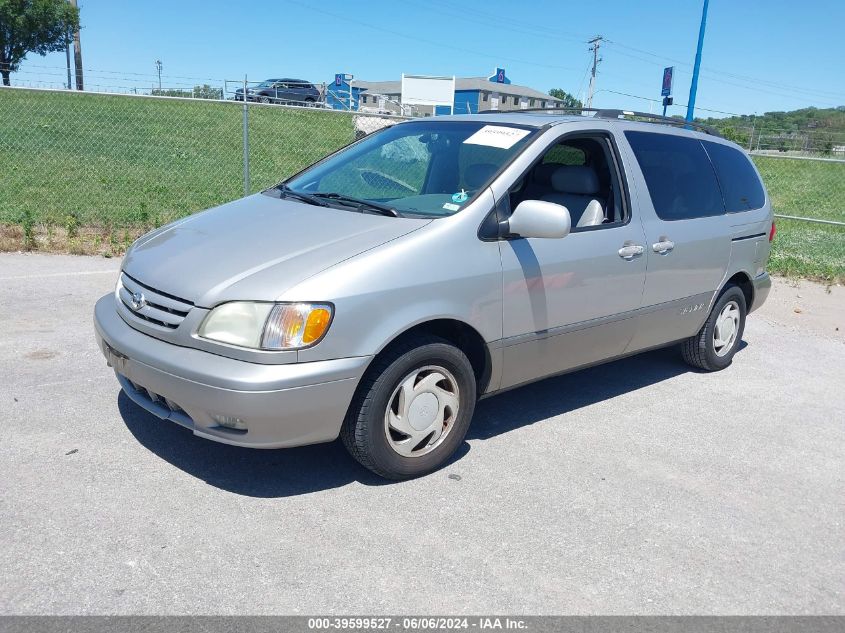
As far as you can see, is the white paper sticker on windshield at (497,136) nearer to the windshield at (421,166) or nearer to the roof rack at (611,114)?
the windshield at (421,166)

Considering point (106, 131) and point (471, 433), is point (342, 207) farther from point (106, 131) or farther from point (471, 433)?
point (106, 131)

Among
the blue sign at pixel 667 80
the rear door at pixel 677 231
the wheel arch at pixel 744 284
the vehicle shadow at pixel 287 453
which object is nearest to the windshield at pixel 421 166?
the rear door at pixel 677 231

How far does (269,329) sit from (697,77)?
21.5 m

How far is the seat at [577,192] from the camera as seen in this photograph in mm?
4512

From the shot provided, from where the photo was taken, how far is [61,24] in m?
43.8

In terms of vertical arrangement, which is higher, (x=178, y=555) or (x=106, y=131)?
(x=106, y=131)

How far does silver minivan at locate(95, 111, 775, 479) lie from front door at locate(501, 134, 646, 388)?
0.04 feet

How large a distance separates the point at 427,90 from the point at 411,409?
131 ft

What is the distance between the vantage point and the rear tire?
5.52m

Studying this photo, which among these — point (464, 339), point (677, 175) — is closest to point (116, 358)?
point (464, 339)

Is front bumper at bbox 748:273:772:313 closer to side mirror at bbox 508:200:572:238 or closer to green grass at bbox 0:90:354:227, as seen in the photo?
side mirror at bbox 508:200:572:238

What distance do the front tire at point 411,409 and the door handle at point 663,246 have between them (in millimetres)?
1641

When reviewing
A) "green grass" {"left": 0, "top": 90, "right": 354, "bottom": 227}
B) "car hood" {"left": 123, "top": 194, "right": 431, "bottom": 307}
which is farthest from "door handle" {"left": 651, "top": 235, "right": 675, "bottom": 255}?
"green grass" {"left": 0, "top": 90, "right": 354, "bottom": 227}

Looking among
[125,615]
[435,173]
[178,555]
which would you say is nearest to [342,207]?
[435,173]
